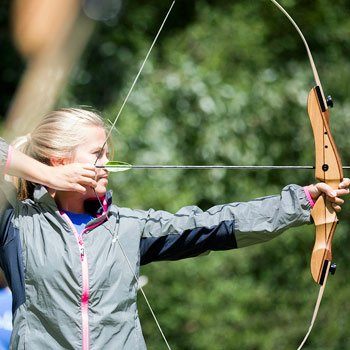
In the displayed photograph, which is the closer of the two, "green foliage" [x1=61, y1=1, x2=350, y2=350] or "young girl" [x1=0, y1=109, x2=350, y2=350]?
"young girl" [x1=0, y1=109, x2=350, y2=350]

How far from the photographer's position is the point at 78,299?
68.9 inches

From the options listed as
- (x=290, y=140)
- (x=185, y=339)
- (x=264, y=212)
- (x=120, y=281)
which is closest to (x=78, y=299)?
(x=120, y=281)

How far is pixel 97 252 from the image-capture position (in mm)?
1792

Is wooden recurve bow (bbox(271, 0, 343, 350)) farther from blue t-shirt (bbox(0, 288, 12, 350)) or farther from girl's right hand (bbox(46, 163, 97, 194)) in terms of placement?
blue t-shirt (bbox(0, 288, 12, 350))

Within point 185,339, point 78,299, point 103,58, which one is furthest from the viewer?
point 103,58

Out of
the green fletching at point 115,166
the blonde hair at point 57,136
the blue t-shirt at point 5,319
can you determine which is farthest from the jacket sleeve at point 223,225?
the blue t-shirt at point 5,319

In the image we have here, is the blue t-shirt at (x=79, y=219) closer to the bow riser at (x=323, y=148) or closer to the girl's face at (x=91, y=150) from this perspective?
the girl's face at (x=91, y=150)

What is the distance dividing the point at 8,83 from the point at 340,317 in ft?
6.24

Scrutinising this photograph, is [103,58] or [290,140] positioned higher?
[103,58]

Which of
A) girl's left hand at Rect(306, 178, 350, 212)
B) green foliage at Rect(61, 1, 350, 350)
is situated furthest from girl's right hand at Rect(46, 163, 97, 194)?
green foliage at Rect(61, 1, 350, 350)

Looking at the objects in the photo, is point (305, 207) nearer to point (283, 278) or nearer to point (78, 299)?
point (78, 299)

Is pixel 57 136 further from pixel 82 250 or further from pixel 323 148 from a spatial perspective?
pixel 323 148

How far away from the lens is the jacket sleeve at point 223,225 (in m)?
1.80

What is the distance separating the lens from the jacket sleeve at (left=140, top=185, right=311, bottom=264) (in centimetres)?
180
